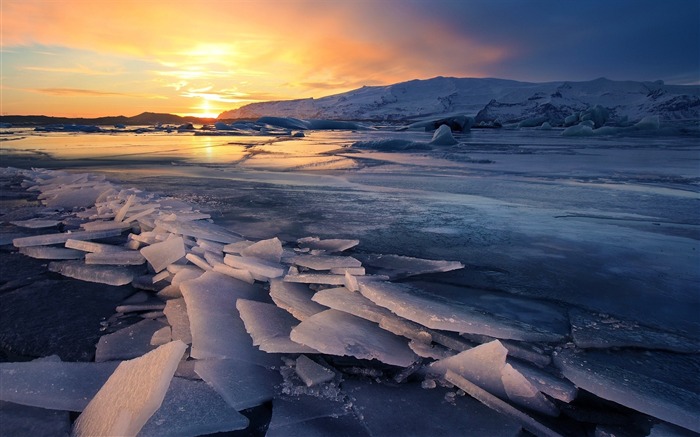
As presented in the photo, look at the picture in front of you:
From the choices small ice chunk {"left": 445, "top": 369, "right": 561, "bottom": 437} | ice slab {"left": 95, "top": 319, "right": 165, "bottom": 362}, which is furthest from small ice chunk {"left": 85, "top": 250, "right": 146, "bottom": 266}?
small ice chunk {"left": 445, "top": 369, "right": 561, "bottom": 437}

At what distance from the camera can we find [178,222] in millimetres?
2402

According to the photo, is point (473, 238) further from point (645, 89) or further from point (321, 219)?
point (645, 89)

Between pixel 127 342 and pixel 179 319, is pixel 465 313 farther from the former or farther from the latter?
pixel 127 342

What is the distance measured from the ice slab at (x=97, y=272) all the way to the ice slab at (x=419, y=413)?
122cm

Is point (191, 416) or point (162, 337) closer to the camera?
point (191, 416)

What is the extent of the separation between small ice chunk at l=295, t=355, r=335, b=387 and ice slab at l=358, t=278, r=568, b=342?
1.05 ft

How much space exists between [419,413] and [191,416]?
0.53 meters

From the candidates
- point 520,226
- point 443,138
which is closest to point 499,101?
point 443,138

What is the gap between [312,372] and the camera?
1.11 m

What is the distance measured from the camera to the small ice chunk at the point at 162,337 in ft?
4.25

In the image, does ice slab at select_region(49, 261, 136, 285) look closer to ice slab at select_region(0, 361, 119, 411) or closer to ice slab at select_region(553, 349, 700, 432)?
ice slab at select_region(0, 361, 119, 411)

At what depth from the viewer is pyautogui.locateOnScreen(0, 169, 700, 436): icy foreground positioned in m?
0.95

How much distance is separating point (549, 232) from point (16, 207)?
13.0 feet

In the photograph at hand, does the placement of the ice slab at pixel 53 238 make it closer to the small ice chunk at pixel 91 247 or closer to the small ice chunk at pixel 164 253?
the small ice chunk at pixel 91 247
